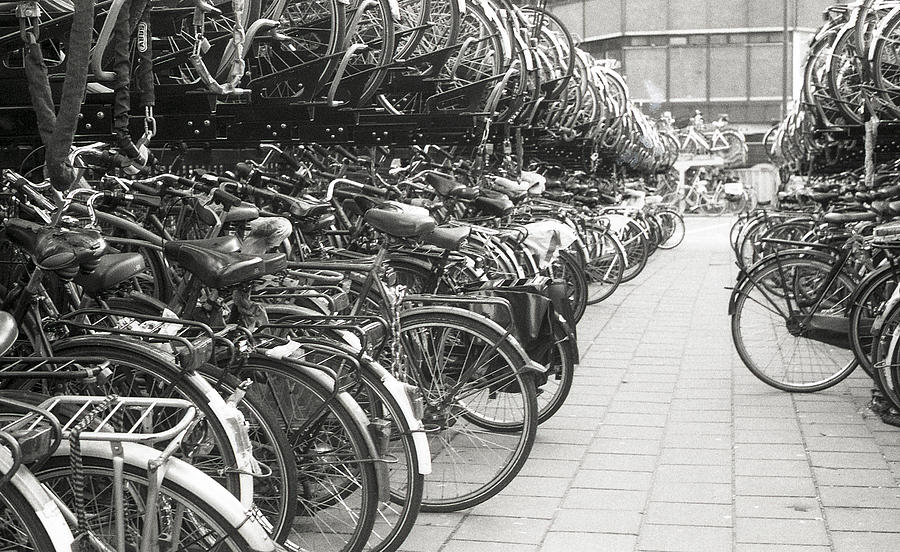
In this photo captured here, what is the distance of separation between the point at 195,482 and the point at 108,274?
3.28 feet

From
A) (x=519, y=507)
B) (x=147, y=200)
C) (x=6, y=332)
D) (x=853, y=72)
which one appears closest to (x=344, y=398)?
(x=6, y=332)

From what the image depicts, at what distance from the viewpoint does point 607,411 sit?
22.2ft

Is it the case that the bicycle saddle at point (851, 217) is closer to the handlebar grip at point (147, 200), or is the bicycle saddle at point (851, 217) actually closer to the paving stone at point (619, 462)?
the paving stone at point (619, 462)

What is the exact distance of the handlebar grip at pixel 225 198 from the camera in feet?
15.0

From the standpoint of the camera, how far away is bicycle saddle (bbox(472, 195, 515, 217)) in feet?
24.4

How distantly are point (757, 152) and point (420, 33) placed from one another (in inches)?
1390

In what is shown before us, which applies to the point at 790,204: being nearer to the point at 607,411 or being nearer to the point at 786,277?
the point at 786,277

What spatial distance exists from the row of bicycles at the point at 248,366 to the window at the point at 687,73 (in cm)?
3113

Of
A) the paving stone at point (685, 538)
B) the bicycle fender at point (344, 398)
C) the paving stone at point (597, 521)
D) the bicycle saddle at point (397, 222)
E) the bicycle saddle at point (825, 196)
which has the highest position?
the bicycle saddle at point (397, 222)

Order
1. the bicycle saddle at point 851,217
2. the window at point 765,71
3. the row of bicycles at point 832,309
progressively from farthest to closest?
the window at point 765,71 → the bicycle saddle at point 851,217 → the row of bicycles at point 832,309

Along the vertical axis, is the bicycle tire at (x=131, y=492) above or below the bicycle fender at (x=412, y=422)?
above

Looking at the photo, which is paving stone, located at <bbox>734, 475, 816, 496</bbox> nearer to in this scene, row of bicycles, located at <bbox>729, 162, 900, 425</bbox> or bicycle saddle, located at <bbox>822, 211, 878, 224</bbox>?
row of bicycles, located at <bbox>729, 162, 900, 425</bbox>

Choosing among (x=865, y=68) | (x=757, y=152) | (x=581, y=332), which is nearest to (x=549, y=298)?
(x=865, y=68)

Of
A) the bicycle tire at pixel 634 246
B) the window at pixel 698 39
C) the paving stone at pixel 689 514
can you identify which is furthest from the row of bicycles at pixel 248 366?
the window at pixel 698 39
